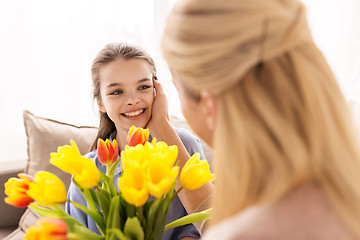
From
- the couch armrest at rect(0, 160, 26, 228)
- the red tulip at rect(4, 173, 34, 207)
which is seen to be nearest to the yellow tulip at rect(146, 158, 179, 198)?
the red tulip at rect(4, 173, 34, 207)

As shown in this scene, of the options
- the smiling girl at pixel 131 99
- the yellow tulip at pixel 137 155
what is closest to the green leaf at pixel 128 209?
the yellow tulip at pixel 137 155

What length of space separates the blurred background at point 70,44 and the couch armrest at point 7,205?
2.38 ft

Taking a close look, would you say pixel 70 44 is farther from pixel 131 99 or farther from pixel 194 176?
pixel 194 176

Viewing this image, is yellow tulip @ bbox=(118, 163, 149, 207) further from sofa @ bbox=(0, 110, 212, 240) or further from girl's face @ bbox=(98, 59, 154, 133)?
sofa @ bbox=(0, 110, 212, 240)

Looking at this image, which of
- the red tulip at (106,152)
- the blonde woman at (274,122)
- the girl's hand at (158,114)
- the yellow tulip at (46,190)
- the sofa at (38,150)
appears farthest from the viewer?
the sofa at (38,150)

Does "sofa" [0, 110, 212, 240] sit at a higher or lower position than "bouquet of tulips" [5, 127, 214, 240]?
lower

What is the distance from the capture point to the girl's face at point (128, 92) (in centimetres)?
130

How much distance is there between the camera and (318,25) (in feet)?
9.14

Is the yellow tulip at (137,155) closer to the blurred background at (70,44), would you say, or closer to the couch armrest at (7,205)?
the couch armrest at (7,205)

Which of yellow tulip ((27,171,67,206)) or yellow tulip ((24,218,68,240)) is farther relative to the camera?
yellow tulip ((27,171,67,206))

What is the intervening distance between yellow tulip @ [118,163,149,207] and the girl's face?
2.22ft

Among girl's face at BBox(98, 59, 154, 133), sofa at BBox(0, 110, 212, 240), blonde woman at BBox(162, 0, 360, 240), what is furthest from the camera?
sofa at BBox(0, 110, 212, 240)

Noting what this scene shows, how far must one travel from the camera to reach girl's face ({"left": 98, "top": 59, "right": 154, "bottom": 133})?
1.30m

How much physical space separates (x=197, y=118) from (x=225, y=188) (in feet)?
0.43
